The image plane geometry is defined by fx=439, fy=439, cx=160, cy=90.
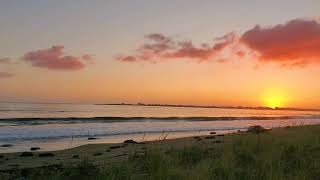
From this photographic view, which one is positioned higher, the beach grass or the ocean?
the beach grass

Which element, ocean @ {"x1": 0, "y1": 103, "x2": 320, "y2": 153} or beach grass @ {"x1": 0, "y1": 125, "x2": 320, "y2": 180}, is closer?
beach grass @ {"x1": 0, "y1": 125, "x2": 320, "y2": 180}

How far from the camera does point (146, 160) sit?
10.9 m

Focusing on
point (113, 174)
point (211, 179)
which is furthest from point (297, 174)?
point (113, 174)

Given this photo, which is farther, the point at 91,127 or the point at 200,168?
the point at 91,127

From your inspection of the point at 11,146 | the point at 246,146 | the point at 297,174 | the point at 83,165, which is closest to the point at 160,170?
the point at 83,165

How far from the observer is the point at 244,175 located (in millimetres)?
9422

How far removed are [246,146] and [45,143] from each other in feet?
47.5

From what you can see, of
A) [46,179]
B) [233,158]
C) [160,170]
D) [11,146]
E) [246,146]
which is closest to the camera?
[46,179]

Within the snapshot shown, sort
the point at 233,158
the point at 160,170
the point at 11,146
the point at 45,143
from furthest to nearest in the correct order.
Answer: the point at 45,143 → the point at 11,146 → the point at 233,158 → the point at 160,170

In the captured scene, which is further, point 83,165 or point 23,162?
point 23,162

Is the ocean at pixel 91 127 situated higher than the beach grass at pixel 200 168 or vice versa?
the beach grass at pixel 200 168

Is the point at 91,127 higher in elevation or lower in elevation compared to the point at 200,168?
lower

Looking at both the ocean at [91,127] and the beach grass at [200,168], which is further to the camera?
the ocean at [91,127]

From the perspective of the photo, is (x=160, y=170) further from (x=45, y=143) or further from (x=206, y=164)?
(x=45, y=143)
